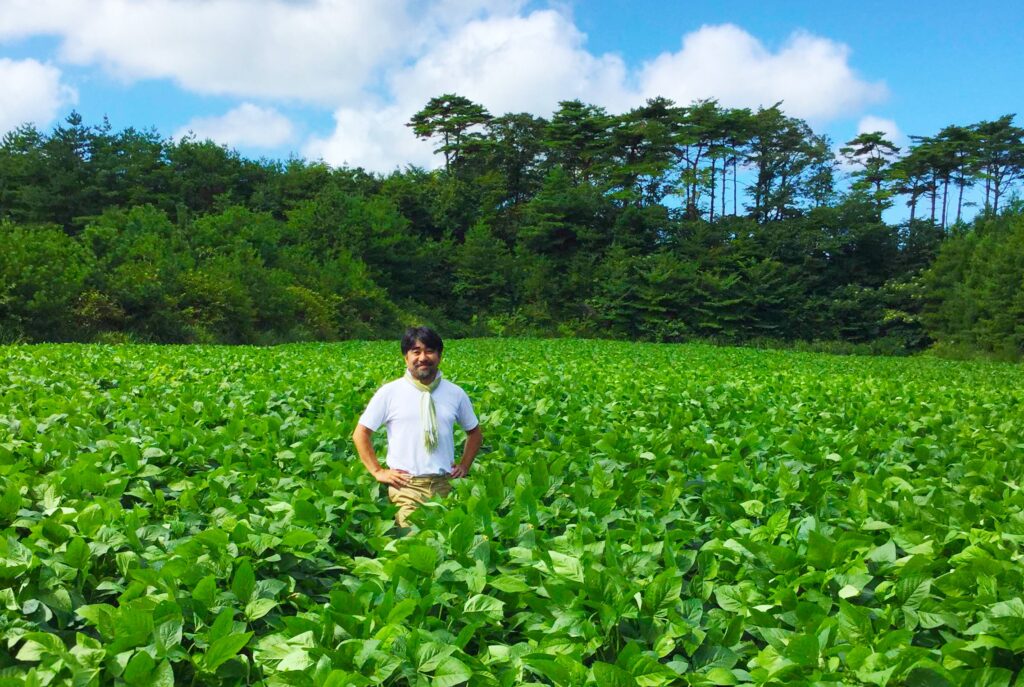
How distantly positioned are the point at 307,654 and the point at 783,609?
5.08ft

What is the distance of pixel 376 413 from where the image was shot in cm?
436

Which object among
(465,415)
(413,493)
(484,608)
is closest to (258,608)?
(484,608)

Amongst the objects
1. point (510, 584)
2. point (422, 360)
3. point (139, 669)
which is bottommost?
point (139, 669)

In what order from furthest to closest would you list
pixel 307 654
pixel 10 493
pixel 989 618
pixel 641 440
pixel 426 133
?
1. pixel 426 133
2. pixel 641 440
3. pixel 10 493
4. pixel 989 618
5. pixel 307 654

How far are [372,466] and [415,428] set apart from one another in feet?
1.03

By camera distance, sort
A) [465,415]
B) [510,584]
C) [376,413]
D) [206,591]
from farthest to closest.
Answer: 1. [465,415]
2. [376,413]
3. [510,584]
4. [206,591]

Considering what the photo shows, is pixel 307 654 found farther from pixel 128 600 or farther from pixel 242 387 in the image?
pixel 242 387

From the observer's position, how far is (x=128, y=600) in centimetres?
252

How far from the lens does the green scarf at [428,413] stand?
4.30 metres

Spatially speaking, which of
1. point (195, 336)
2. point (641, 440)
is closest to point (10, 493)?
point (641, 440)

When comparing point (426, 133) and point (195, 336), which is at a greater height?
point (426, 133)

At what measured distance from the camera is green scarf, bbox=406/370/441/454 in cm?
430

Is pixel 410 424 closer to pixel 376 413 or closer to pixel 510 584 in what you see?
pixel 376 413

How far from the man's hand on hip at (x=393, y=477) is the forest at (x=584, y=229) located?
88.5 ft
